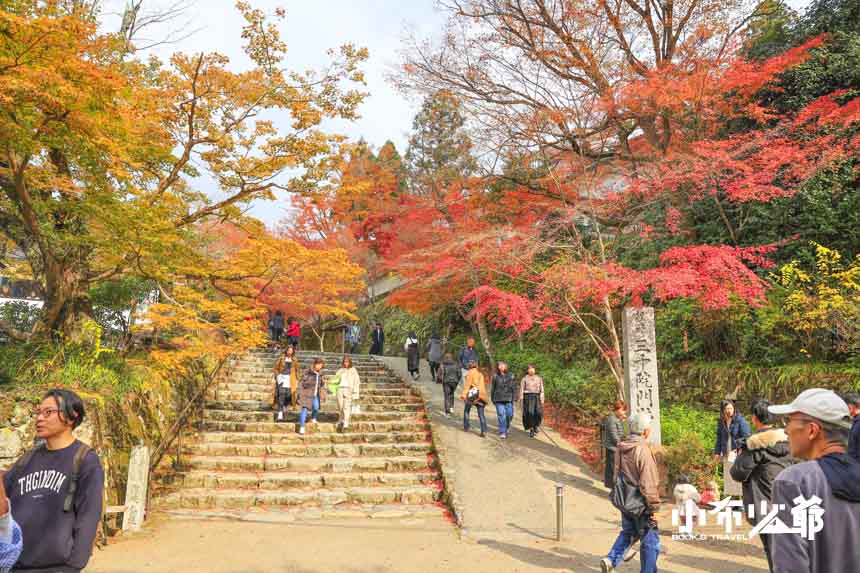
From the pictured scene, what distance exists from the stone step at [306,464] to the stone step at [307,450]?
157 millimetres

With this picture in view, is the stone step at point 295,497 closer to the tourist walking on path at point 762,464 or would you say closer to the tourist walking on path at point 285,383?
the tourist walking on path at point 285,383

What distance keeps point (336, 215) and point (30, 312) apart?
17444 mm

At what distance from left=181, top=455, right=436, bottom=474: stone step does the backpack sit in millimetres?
7394

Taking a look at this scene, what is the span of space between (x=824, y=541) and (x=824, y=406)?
0.54 m

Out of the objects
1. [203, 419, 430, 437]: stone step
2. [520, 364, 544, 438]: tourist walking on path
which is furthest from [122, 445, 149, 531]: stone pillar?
[520, 364, 544, 438]: tourist walking on path

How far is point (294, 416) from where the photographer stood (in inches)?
486

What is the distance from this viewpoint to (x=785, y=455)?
459cm

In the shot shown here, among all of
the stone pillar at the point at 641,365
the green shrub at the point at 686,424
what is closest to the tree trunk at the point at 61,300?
the stone pillar at the point at 641,365

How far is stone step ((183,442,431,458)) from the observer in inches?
411

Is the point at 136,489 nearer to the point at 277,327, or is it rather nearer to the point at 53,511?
the point at 53,511

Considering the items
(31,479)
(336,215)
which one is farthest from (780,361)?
(336,215)

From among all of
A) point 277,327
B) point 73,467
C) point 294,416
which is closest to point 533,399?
point 294,416

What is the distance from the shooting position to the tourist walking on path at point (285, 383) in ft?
39.0

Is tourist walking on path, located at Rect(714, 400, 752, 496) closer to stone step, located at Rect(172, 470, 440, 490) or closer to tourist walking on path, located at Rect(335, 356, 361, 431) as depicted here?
stone step, located at Rect(172, 470, 440, 490)
